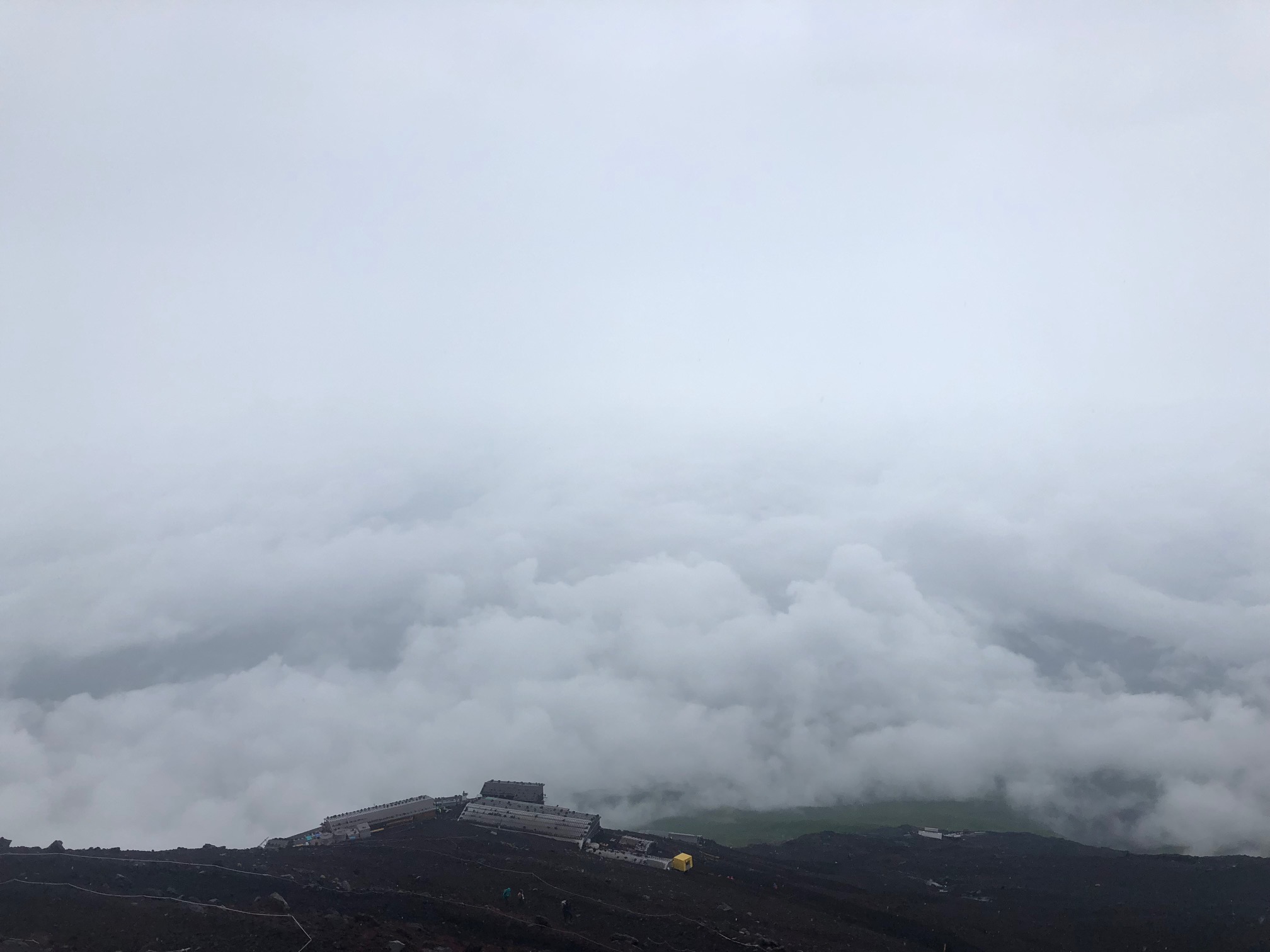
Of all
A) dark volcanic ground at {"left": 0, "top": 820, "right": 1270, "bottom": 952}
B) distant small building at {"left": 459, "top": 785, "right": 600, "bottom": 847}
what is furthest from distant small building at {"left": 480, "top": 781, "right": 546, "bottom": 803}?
dark volcanic ground at {"left": 0, "top": 820, "right": 1270, "bottom": 952}

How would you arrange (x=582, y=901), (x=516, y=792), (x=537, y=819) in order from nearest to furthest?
(x=582, y=901), (x=537, y=819), (x=516, y=792)

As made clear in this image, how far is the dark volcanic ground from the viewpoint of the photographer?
166 feet

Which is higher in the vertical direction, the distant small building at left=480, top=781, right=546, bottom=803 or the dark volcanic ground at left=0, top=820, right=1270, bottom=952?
the distant small building at left=480, top=781, right=546, bottom=803

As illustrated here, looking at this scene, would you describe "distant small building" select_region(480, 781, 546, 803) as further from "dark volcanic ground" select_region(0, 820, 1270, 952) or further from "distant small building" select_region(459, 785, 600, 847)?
"dark volcanic ground" select_region(0, 820, 1270, 952)

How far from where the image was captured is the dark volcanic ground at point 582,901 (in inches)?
1994

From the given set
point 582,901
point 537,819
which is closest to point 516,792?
point 537,819

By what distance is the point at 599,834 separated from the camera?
275 feet

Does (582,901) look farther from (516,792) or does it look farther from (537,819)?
(516,792)

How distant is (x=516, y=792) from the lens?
313 ft

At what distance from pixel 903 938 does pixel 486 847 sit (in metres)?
35.1

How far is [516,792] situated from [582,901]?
35011mm

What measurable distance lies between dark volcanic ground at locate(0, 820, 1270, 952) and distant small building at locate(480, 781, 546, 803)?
8.93 meters

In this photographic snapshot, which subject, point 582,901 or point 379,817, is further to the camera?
point 379,817

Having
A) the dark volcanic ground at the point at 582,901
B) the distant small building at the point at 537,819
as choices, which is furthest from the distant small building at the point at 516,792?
the dark volcanic ground at the point at 582,901
